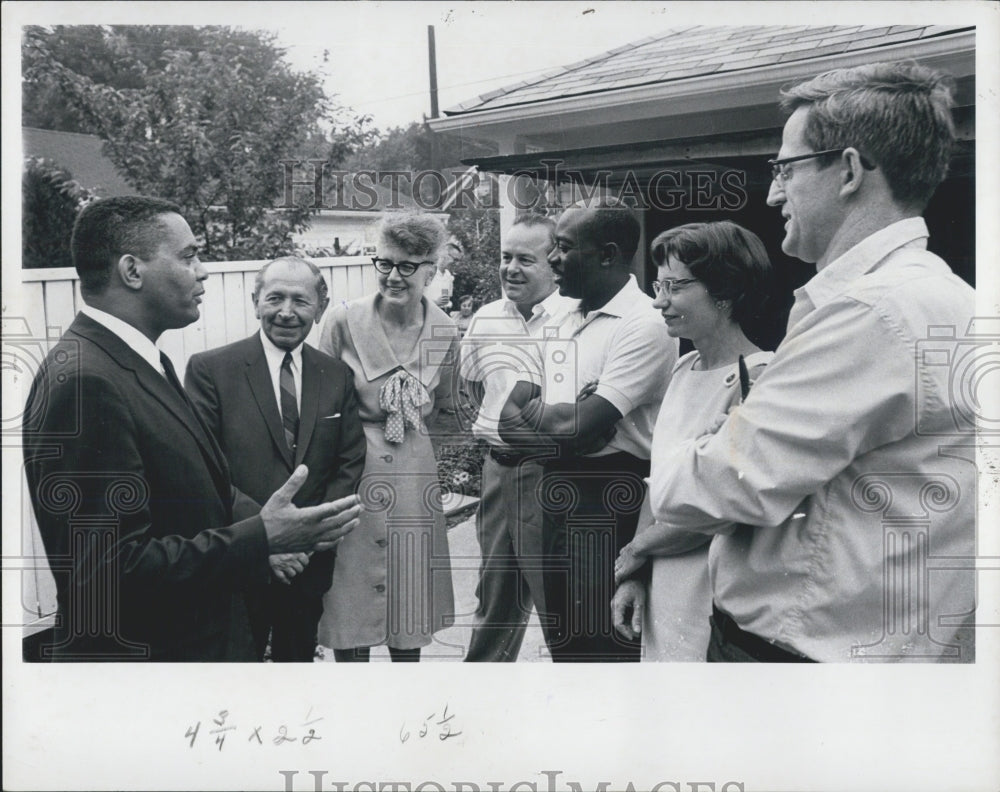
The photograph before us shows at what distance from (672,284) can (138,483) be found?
1.89 m

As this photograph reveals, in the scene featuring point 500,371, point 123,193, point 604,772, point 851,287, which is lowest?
point 604,772

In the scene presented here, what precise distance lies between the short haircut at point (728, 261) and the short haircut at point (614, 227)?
4.5 inches

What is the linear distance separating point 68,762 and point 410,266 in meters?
2.10

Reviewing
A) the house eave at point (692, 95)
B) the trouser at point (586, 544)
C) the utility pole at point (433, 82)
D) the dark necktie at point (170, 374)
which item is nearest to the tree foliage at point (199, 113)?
the utility pole at point (433, 82)

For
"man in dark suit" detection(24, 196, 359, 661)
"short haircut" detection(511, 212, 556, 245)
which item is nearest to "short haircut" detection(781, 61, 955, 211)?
"short haircut" detection(511, 212, 556, 245)

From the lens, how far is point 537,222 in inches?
133

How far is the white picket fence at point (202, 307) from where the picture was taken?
3.31m

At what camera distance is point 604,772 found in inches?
132

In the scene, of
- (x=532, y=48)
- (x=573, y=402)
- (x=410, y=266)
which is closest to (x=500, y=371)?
(x=573, y=402)

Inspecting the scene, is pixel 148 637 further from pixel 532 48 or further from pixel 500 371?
pixel 532 48

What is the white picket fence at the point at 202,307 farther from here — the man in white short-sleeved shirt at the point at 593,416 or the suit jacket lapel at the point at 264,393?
the man in white short-sleeved shirt at the point at 593,416

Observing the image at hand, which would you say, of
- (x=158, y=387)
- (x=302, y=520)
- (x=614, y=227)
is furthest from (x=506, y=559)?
(x=158, y=387)

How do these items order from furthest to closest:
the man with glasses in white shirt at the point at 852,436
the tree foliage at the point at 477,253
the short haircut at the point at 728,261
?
the tree foliage at the point at 477,253 → the short haircut at the point at 728,261 → the man with glasses in white shirt at the point at 852,436

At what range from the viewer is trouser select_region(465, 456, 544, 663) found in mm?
3406
